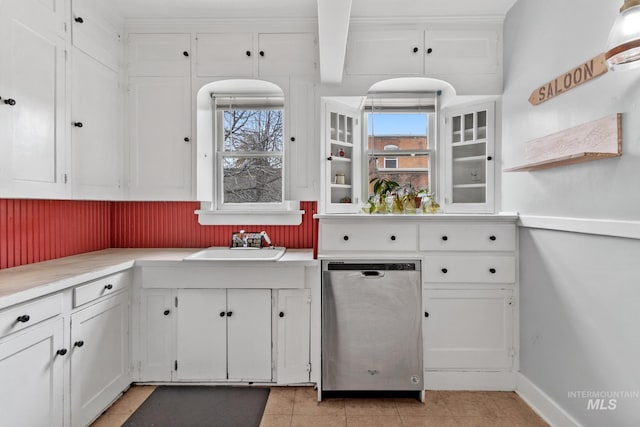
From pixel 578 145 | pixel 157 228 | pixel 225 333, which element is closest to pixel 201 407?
pixel 225 333

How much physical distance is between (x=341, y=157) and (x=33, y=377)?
232 cm

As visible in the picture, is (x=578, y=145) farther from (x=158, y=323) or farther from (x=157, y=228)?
(x=157, y=228)

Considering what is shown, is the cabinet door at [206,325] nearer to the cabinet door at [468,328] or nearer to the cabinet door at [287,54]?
the cabinet door at [468,328]

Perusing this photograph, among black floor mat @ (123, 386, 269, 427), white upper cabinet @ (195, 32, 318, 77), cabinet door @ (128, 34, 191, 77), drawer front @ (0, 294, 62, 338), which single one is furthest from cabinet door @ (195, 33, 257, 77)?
Answer: black floor mat @ (123, 386, 269, 427)

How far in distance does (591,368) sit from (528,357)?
0.54 metres

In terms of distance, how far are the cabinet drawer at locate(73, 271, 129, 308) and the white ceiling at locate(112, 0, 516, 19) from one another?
Result: 1975mm

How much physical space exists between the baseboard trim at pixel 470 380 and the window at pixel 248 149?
1827 mm

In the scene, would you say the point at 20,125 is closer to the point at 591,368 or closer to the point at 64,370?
the point at 64,370

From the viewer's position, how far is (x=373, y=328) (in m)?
2.16

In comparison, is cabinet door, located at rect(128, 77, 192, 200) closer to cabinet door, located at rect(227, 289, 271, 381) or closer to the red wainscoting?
the red wainscoting

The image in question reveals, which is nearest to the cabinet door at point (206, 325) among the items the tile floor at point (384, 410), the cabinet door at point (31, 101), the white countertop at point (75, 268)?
the white countertop at point (75, 268)

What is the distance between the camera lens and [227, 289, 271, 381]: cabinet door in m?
2.27

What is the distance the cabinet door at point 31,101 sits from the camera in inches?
64.5

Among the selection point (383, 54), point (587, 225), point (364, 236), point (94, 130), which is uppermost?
point (383, 54)
